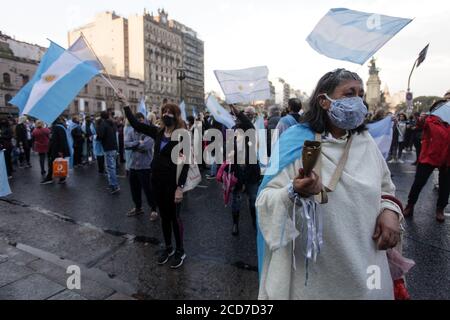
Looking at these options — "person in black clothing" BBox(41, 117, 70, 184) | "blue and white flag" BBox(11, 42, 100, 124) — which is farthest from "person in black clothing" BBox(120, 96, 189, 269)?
"person in black clothing" BBox(41, 117, 70, 184)

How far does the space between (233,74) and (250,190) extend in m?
5.35

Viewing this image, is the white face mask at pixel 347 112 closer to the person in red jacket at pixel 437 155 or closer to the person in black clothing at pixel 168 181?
the person in black clothing at pixel 168 181

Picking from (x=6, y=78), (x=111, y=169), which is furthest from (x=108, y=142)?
(x=6, y=78)

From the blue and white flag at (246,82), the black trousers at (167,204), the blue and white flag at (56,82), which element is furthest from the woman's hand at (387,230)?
the blue and white flag at (246,82)

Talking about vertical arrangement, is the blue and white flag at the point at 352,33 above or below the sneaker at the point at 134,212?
above

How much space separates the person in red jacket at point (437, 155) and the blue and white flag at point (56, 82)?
18.1 feet

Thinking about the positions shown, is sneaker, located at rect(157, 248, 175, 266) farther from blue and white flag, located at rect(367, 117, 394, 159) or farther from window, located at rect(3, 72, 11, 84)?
window, located at rect(3, 72, 11, 84)

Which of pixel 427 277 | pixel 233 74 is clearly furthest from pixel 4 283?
pixel 233 74

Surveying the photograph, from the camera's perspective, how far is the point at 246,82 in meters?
9.33

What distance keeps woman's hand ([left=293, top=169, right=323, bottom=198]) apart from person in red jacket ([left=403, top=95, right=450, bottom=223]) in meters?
5.05

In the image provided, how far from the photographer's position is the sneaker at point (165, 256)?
3945 mm

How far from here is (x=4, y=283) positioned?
3.37 meters

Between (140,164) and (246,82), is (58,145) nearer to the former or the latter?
(140,164)
